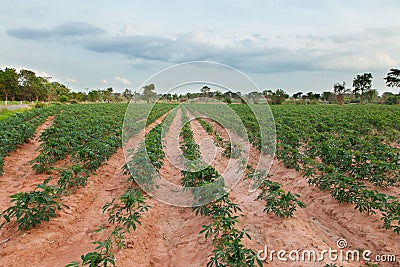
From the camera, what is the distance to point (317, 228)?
4.94 metres

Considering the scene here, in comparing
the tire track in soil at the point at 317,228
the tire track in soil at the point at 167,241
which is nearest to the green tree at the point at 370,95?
the tire track in soil at the point at 317,228

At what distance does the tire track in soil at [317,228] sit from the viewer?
4176 millimetres

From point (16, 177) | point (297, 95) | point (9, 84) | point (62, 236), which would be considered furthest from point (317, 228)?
point (297, 95)

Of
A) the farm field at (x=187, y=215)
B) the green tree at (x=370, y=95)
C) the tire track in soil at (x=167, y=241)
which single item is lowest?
the tire track in soil at (x=167, y=241)

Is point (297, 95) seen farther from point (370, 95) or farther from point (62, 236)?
point (62, 236)

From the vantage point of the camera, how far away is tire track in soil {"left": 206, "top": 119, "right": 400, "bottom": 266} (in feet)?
13.7

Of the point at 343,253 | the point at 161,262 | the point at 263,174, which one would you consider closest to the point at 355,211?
the point at 343,253

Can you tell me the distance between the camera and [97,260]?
10.2 feet

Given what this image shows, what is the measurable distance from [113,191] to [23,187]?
77.5 inches

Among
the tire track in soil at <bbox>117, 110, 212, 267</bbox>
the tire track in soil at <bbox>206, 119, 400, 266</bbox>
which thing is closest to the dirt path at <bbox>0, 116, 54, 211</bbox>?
the tire track in soil at <bbox>117, 110, 212, 267</bbox>

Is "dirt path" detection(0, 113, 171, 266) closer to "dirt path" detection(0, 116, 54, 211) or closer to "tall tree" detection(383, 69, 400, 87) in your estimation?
"dirt path" detection(0, 116, 54, 211)

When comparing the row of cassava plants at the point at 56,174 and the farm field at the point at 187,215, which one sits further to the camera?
the row of cassava plants at the point at 56,174

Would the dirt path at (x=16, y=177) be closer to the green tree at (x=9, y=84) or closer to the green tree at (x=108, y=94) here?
the green tree at (x=9, y=84)

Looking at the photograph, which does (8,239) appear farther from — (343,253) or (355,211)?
(355,211)
